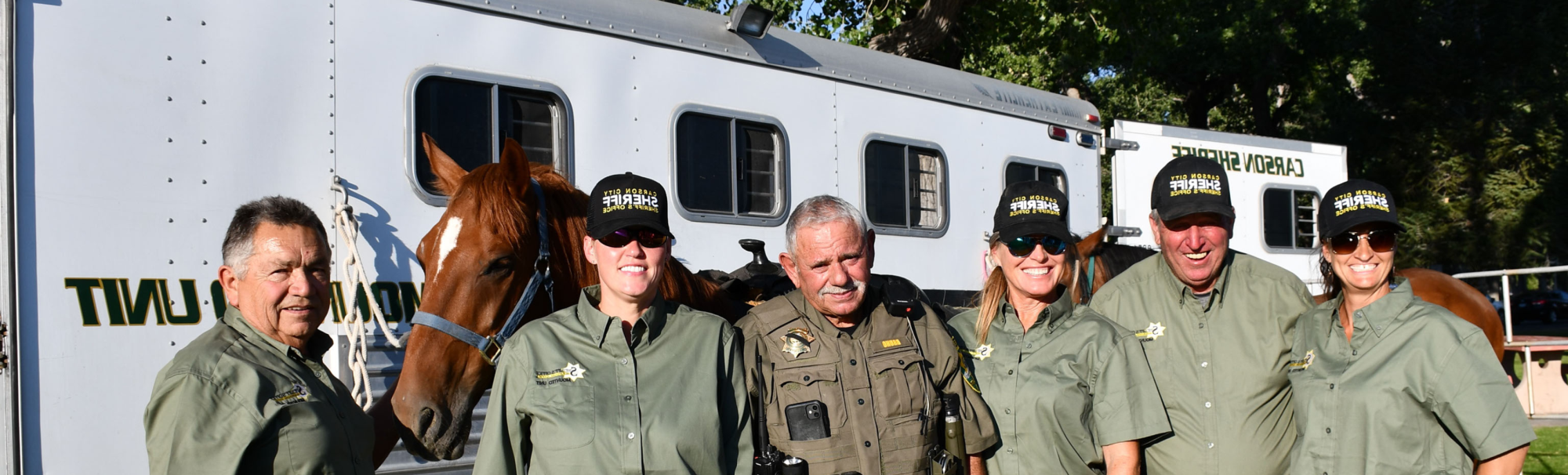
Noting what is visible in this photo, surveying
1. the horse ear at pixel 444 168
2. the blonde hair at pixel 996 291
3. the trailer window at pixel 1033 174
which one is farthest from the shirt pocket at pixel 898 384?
the trailer window at pixel 1033 174

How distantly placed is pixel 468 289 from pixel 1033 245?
185cm

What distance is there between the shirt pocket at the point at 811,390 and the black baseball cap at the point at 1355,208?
1.40 metres

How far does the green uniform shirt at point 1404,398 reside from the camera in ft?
9.06

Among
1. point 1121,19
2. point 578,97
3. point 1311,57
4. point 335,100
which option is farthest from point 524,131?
point 1311,57

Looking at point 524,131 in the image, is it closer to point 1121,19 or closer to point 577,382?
point 577,382

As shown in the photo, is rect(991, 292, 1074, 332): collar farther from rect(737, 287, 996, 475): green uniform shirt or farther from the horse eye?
the horse eye

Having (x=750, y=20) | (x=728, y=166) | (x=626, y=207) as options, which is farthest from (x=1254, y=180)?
(x=626, y=207)

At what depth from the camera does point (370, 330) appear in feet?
14.8

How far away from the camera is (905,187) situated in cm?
657

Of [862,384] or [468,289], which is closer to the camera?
[862,384]

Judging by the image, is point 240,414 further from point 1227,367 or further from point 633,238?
point 1227,367

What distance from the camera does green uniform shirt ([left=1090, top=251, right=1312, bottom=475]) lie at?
326 cm

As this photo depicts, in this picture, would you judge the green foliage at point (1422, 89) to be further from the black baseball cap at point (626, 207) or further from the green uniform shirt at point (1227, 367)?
the black baseball cap at point (626, 207)

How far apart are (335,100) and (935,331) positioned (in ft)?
9.01
